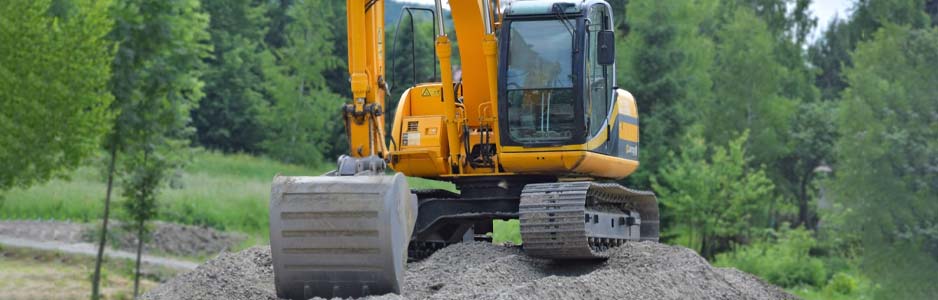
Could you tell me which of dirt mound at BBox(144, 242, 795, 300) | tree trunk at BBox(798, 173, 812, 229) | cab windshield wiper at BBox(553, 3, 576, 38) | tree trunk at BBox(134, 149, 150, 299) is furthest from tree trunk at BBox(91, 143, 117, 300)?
tree trunk at BBox(798, 173, 812, 229)

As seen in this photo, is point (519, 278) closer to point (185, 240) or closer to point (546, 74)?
point (546, 74)

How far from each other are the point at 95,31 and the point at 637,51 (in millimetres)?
20979

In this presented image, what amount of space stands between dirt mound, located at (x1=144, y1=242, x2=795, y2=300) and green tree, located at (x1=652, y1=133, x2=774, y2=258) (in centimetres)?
2366

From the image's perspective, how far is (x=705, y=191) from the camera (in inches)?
1487

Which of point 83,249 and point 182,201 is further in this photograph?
point 182,201

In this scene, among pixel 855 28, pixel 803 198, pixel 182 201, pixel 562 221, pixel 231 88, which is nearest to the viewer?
pixel 562 221

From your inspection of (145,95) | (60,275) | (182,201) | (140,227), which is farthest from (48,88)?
(182,201)

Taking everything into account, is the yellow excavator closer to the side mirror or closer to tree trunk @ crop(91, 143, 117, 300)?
the side mirror

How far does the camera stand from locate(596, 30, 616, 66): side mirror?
40.3 ft

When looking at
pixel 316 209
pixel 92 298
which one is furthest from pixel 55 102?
pixel 316 209

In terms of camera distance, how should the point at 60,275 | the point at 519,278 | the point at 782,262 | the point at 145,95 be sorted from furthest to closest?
the point at 782,262
the point at 60,275
the point at 145,95
the point at 519,278

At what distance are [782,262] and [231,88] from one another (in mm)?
28326

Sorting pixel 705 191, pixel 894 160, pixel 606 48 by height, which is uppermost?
pixel 606 48

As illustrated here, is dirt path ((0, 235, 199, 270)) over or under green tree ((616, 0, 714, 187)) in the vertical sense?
under
